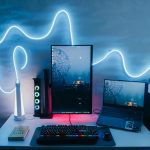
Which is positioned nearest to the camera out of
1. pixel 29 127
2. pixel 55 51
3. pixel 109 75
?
pixel 29 127

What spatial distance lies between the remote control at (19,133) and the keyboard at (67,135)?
0.11 m

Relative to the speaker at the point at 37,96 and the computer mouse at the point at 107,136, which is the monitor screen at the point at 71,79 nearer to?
the speaker at the point at 37,96

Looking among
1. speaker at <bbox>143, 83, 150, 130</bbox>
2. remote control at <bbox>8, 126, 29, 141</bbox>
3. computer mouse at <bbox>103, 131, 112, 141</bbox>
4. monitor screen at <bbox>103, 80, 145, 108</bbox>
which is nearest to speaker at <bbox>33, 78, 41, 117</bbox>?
remote control at <bbox>8, 126, 29, 141</bbox>

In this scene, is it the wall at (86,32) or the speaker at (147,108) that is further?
the wall at (86,32)

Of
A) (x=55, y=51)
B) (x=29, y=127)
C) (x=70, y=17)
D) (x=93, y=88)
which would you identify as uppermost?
(x=70, y=17)

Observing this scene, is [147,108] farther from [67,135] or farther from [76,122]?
[67,135]

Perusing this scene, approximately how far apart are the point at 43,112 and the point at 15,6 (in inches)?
35.0

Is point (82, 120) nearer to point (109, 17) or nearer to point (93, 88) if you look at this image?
point (93, 88)

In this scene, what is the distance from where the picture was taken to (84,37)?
2334 millimetres

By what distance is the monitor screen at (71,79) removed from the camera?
224 cm

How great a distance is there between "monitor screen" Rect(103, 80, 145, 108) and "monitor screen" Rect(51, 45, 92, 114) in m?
0.14

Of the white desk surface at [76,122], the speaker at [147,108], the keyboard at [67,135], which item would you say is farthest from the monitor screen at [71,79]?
the speaker at [147,108]

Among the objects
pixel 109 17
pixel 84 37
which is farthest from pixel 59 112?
pixel 109 17

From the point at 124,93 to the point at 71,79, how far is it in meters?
0.43
